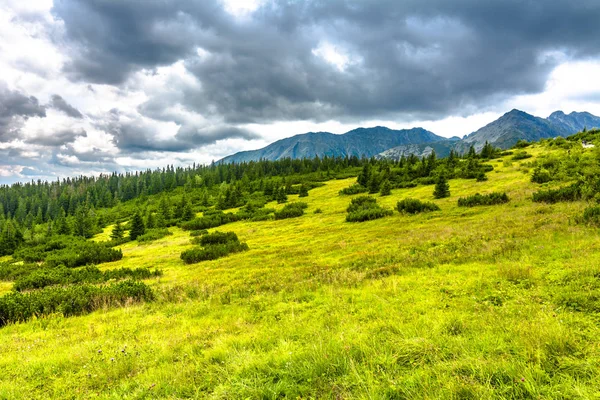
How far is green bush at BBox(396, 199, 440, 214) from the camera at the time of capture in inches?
1135

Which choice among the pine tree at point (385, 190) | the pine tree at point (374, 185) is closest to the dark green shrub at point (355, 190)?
the pine tree at point (374, 185)

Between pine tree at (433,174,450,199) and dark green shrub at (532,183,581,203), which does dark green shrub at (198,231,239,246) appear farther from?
dark green shrub at (532,183,581,203)

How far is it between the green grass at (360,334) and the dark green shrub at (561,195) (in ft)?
29.9

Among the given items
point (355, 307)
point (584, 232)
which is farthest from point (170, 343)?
point (584, 232)

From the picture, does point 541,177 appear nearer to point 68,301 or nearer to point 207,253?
point 207,253

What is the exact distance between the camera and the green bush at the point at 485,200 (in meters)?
26.1

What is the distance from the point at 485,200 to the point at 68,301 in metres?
31.8

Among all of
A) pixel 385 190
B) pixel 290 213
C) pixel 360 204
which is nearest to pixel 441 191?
pixel 360 204

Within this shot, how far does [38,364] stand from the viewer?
637cm

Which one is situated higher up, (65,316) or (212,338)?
(212,338)

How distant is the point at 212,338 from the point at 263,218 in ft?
127

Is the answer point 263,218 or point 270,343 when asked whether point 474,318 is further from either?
point 263,218

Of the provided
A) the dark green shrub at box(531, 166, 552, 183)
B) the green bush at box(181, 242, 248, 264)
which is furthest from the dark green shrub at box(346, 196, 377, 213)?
the dark green shrub at box(531, 166, 552, 183)

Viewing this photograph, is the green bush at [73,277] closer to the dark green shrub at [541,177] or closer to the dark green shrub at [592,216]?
the dark green shrub at [592,216]
